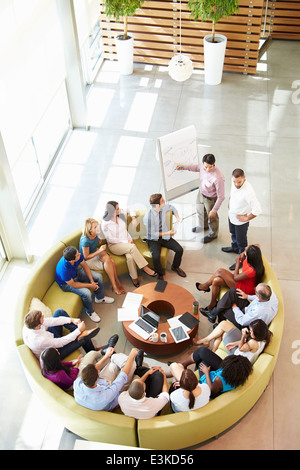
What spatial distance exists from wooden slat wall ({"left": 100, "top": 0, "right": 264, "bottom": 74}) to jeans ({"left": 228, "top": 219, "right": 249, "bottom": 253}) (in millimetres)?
5294

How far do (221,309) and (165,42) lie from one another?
7.14 metres

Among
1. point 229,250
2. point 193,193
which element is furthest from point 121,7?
point 229,250

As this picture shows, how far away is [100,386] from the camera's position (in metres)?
4.56

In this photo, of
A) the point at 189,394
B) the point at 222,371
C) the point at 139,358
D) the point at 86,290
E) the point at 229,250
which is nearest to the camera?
the point at 189,394

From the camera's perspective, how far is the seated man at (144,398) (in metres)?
4.46

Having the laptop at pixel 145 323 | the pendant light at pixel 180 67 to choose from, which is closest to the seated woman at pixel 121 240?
the laptop at pixel 145 323

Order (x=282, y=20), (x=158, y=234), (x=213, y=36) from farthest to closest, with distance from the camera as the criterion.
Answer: (x=282, y=20) → (x=213, y=36) → (x=158, y=234)

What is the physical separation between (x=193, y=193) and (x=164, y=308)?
2655 mm

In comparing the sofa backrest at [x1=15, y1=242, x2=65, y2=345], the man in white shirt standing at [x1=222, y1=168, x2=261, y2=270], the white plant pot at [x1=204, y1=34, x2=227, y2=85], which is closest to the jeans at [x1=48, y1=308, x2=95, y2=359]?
the sofa backrest at [x1=15, y1=242, x2=65, y2=345]

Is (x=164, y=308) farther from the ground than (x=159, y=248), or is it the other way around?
(x=159, y=248)

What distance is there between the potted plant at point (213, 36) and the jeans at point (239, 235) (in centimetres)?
471

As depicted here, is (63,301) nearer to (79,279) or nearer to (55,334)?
(79,279)

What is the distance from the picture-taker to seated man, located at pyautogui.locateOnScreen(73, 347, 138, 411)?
14.6 feet

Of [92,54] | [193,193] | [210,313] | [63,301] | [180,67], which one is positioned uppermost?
[180,67]
